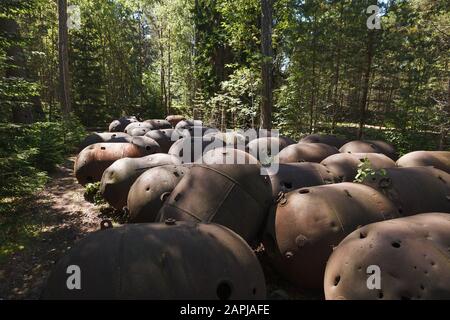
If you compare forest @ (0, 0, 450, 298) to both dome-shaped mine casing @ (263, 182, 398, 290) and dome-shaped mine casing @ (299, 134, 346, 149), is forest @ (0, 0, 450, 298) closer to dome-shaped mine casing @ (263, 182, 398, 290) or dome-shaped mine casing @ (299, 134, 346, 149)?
dome-shaped mine casing @ (299, 134, 346, 149)

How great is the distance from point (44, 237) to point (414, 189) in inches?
312

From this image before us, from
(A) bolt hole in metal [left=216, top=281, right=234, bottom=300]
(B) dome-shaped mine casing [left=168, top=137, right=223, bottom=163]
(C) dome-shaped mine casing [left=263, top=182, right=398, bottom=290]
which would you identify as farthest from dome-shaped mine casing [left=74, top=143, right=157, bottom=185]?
(A) bolt hole in metal [left=216, top=281, right=234, bottom=300]

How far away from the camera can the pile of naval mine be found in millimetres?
3539

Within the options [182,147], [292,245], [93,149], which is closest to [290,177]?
[292,245]

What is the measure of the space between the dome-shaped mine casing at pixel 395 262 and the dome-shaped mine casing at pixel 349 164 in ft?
11.5

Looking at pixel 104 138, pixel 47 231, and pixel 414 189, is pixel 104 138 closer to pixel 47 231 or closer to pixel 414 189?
pixel 47 231

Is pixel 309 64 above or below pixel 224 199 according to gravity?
above

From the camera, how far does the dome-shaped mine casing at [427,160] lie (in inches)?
362

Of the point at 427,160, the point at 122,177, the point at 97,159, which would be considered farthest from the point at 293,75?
the point at 122,177

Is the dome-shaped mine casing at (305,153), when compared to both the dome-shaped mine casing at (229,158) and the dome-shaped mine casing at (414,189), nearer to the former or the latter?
the dome-shaped mine casing at (414,189)

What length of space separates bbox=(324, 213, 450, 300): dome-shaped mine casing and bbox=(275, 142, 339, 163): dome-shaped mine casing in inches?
205

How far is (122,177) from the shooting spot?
897cm

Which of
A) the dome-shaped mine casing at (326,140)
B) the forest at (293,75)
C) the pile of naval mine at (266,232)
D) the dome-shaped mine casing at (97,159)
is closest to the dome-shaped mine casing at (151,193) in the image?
the pile of naval mine at (266,232)
